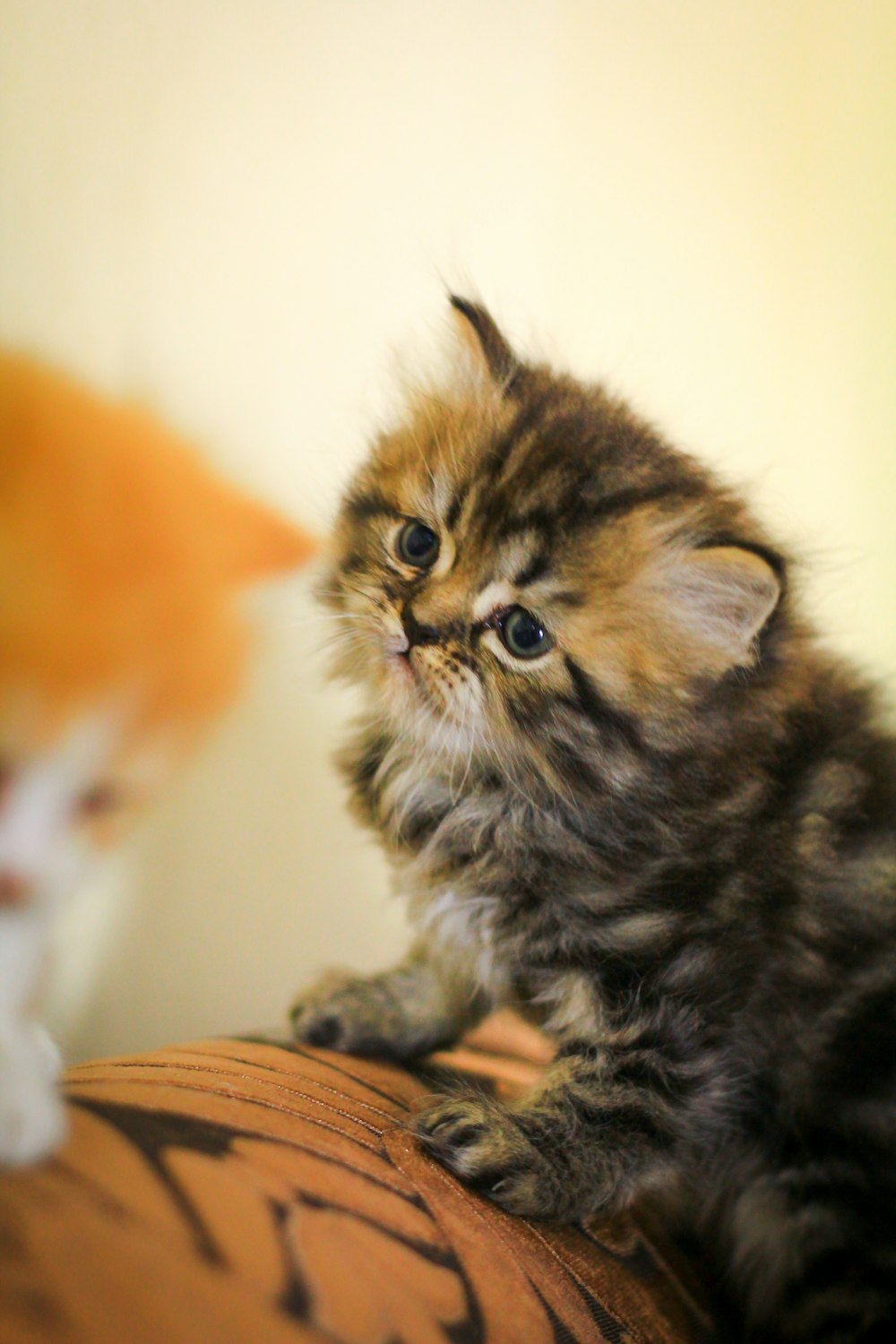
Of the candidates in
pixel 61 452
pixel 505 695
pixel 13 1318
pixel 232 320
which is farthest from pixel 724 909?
pixel 232 320

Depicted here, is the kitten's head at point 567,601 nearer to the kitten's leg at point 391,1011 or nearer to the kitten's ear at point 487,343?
the kitten's ear at point 487,343

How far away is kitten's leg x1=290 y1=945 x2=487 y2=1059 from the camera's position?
1060 mm

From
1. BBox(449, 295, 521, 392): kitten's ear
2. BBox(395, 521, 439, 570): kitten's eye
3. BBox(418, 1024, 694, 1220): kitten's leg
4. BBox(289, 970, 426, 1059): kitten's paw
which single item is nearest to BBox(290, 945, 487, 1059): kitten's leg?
BBox(289, 970, 426, 1059): kitten's paw

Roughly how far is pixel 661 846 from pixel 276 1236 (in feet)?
1.60

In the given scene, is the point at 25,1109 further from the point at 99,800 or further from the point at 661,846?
the point at 661,846

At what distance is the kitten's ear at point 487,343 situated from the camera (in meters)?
1.12

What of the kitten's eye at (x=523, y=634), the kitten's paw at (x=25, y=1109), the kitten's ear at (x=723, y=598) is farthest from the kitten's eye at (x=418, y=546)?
the kitten's paw at (x=25, y=1109)

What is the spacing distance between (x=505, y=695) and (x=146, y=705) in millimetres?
373

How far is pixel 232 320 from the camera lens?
116 centimetres

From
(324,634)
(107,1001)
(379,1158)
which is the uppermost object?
(324,634)

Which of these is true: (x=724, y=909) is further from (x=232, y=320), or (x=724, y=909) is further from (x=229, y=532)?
(x=232, y=320)

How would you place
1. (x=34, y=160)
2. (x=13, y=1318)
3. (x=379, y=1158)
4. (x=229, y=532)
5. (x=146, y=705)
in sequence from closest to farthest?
1. (x=13, y=1318)
2. (x=379, y=1158)
3. (x=34, y=160)
4. (x=146, y=705)
5. (x=229, y=532)

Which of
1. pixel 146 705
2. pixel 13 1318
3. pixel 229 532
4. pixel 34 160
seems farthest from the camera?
pixel 229 532

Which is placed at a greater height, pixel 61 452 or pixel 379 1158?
pixel 61 452
